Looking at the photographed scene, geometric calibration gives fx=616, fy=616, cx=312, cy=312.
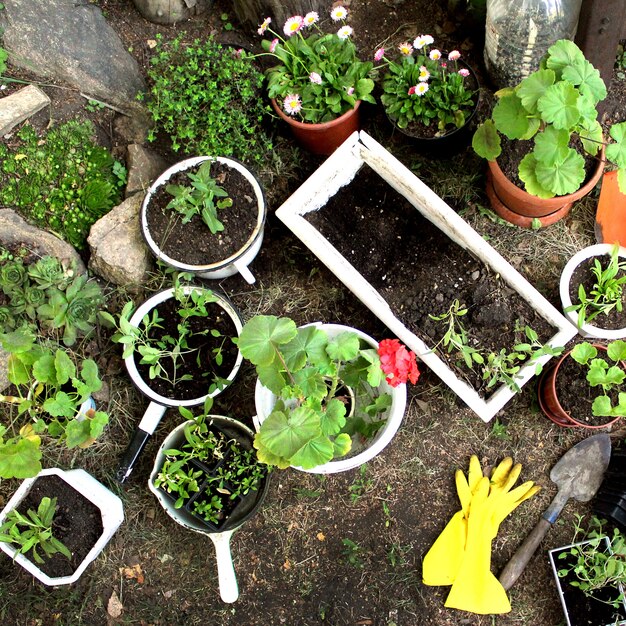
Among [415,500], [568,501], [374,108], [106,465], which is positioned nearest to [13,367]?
[106,465]

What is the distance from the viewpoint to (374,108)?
247cm

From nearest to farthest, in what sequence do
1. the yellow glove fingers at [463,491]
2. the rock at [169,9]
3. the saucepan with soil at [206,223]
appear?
the saucepan with soil at [206,223]
the yellow glove fingers at [463,491]
the rock at [169,9]

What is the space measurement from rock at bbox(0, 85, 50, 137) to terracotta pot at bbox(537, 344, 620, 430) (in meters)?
2.14

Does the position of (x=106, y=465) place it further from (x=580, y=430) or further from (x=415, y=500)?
(x=580, y=430)

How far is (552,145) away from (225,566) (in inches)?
67.3

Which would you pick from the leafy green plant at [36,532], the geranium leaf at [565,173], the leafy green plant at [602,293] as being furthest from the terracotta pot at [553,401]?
the leafy green plant at [36,532]

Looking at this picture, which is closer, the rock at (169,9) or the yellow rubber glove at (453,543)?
the yellow rubber glove at (453,543)

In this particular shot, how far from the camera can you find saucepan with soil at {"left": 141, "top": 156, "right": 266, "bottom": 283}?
2180 millimetres

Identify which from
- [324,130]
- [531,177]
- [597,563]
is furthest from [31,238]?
[597,563]

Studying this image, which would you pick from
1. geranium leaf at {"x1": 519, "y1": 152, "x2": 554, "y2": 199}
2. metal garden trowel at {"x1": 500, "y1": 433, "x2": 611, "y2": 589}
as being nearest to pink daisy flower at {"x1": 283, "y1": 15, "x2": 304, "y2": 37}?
geranium leaf at {"x1": 519, "y1": 152, "x2": 554, "y2": 199}

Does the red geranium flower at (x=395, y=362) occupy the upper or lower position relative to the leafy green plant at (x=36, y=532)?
upper

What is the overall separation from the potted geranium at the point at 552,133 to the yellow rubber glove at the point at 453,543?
1025 mm

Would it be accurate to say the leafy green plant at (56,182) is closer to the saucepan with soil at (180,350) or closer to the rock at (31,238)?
the rock at (31,238)

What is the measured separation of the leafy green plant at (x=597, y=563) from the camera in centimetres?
208
